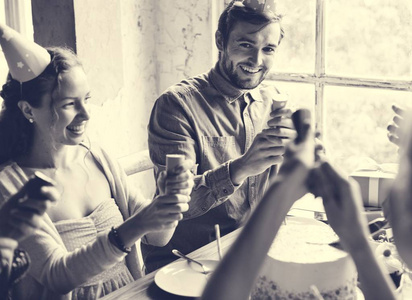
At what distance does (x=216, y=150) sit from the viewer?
7.11 feet

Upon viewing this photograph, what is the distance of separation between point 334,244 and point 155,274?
53 cm

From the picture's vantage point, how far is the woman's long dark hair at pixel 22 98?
1.69m

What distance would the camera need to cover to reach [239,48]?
218 centimetres

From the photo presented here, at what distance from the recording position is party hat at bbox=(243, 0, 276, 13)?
2141 millimetres

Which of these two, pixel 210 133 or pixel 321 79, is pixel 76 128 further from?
pixel 321 79

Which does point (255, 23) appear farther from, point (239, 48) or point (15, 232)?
Result: point (15, 232)

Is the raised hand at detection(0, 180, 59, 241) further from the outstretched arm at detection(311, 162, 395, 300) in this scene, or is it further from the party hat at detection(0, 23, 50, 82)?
the party hat at detection(0, 23, 50, 82)

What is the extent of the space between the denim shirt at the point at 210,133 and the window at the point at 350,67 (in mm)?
634

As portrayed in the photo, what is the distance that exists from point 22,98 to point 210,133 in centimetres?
71

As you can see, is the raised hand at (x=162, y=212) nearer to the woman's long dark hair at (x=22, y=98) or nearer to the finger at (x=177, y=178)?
the finger at (x=177, y=178)

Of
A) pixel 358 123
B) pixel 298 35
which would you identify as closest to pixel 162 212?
pixel 358 123

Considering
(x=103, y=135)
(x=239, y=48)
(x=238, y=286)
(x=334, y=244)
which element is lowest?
(x=103, y=135)

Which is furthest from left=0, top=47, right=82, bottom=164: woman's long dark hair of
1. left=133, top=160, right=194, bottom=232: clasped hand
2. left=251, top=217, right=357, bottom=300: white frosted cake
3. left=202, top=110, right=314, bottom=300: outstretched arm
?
left=202, top=110, right=314, bottom=300: outstretched arm

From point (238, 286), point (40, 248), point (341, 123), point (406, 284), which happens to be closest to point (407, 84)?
point (341, 123)
